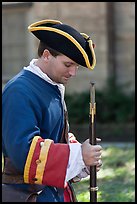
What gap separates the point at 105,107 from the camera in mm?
11625

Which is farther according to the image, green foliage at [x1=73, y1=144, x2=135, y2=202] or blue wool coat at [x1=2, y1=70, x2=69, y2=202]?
green foliage at [x1=73, y1=144, x2=135, y2=202]

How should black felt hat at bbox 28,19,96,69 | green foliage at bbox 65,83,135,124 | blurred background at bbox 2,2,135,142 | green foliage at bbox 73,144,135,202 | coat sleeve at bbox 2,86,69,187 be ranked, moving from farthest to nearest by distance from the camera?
blurred background at bbox 2,2,135,142 → green foliage at bbox 65,83,135,124 → green foliage at bbox 73,144,135,202 → black felt hat at bbox 28,19,96,69 → coat sleeve at bbox 2,86,69,187

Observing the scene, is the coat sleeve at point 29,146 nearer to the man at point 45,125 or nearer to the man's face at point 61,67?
the man at point 45,125

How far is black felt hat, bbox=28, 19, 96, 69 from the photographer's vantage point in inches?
126

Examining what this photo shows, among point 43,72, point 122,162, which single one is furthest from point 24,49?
point 43,72

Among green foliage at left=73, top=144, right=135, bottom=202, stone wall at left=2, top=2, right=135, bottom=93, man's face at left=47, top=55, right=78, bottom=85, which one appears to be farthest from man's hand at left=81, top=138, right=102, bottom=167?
stone wall at left=2, top=2, right=135, bottom=93

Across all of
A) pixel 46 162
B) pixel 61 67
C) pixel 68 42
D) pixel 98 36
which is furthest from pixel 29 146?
pixel 98 36

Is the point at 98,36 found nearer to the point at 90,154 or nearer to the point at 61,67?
the point at 61,67

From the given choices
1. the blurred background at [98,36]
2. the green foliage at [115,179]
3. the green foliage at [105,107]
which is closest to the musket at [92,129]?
the green foliage at [115,179]

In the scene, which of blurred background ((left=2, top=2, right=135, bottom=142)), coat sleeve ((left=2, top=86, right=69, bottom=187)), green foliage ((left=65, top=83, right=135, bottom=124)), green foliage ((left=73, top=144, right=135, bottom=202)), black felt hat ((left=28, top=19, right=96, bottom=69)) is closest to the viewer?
coat sleeve ((left=2, top=86, right=69, bottom=187))

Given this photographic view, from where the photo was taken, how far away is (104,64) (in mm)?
12188

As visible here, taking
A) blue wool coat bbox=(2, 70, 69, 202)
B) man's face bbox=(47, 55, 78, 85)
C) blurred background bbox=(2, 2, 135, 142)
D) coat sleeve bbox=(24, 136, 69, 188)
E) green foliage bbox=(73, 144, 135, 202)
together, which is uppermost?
blurred background bbox=(2, 2, 135, 142)

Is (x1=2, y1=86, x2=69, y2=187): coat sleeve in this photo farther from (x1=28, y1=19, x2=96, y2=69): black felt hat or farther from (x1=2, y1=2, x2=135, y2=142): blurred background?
(x1=2, y1=2, x2=135, y2=142): blurred background

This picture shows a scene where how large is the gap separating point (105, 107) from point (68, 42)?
847cm
